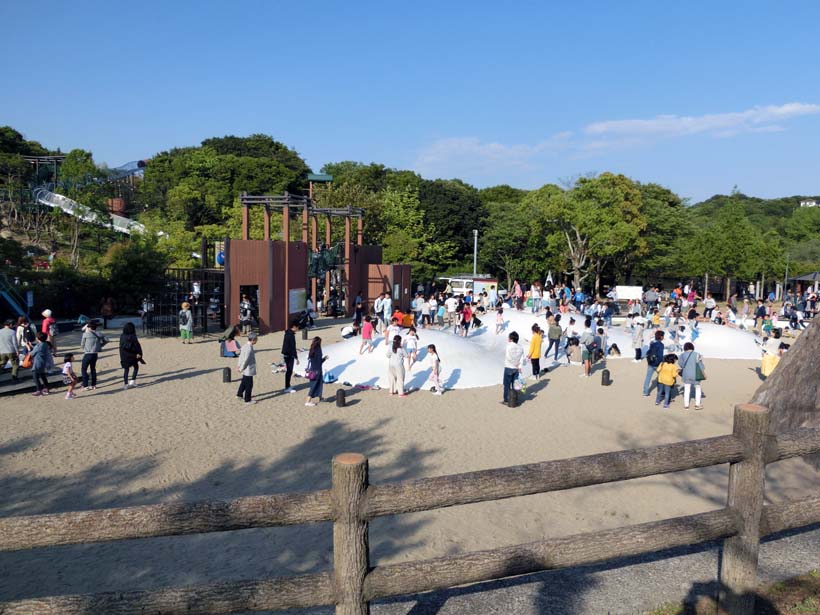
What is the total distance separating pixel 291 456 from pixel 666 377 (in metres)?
8.81

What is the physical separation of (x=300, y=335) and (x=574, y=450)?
1605 cm

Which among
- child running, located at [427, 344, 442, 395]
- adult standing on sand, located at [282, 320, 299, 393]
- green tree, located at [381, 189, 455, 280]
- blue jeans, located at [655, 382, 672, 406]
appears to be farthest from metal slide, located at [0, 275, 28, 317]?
green tree, located at [381, 189, 455, 280]

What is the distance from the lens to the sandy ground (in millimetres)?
7625

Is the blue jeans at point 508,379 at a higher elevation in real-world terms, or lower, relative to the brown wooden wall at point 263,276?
lower

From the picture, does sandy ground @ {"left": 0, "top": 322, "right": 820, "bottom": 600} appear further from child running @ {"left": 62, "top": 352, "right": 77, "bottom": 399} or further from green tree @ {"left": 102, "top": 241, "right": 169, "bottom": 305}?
green tree @ {"left": 102, "top": 241, "right": 169, "bottom": 305}

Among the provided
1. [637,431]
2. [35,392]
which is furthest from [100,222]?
[637,431]

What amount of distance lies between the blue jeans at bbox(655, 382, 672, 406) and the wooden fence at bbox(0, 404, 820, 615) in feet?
39.6

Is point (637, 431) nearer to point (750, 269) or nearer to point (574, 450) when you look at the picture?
point (574, 450)

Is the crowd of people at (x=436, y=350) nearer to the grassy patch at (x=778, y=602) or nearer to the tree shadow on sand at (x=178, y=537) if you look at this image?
the tree shadow on sand at (x=178, y=537)

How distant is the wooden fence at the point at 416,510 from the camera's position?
2.82 m

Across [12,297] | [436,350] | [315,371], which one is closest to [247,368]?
[315,371]

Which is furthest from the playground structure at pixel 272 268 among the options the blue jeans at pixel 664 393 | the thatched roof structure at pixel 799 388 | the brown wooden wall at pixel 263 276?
the thatched roof structure at pixel 799 388

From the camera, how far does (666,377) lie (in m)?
15.0

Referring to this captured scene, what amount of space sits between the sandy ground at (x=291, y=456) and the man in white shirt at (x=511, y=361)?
0.53 m
